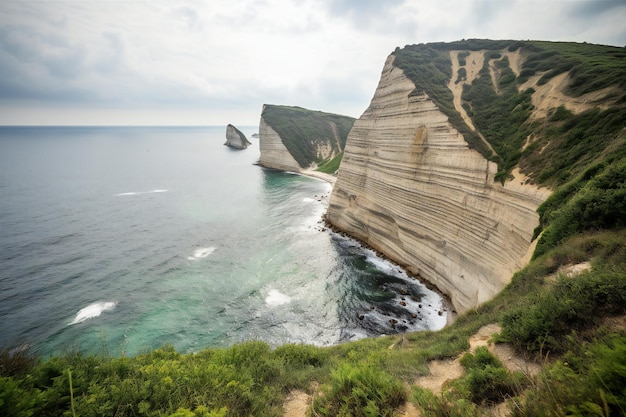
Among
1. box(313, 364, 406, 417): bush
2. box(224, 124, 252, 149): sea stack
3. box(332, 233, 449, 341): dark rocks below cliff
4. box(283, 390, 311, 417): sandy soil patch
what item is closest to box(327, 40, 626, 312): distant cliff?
box(332, 233, 449, 341): dark rocks below cliff

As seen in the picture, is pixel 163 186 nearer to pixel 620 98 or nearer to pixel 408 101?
pixel 408 101

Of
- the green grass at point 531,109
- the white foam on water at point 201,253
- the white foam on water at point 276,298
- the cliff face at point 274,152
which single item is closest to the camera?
the green grass at point 531,109

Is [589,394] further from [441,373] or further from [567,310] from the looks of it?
[441,373]

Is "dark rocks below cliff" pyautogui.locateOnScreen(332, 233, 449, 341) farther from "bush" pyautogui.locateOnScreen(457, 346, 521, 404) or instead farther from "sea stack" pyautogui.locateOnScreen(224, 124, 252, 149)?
"sea stack" pyautogui.locateOnScreen(224, 124, 252, 149)

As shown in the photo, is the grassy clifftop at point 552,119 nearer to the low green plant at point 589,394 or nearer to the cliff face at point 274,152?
the low green plant at point 589,394

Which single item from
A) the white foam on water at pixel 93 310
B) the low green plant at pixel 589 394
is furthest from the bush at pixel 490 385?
the white foam on water at pixel 93 310
